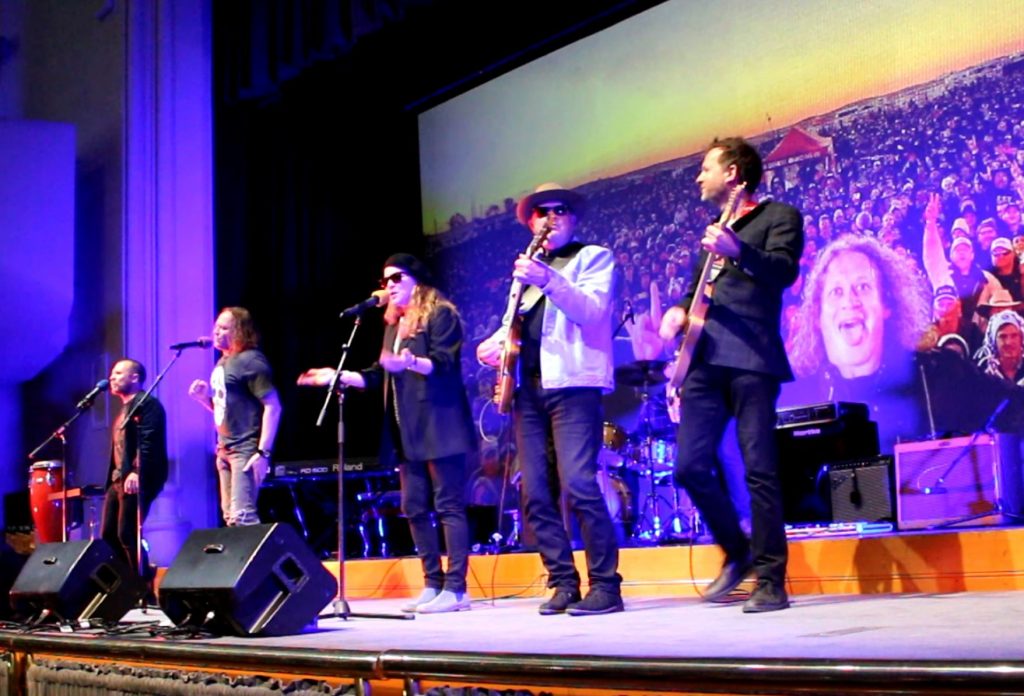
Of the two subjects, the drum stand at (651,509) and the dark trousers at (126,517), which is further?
the drum stand at (651,509)

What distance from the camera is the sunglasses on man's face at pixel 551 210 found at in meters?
4.48

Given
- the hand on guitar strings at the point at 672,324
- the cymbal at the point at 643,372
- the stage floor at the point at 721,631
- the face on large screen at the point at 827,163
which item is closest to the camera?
the stage floor at the point at 721,631

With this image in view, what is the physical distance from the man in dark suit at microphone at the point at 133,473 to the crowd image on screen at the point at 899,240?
142 inches

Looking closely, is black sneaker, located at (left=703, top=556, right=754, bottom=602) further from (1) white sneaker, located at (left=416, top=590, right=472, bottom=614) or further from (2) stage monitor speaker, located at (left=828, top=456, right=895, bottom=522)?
(2) stage monitor speaker, located at (left=828, top=456, right=895, bottom=522)

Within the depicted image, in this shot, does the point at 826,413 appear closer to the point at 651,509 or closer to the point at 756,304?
the point at 651,509

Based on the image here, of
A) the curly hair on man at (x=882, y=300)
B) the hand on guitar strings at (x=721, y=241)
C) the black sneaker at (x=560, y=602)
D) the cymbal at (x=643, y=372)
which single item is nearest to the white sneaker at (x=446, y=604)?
the black sneaker at (x=560, y=602)

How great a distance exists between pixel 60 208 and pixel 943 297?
7635 millimetres

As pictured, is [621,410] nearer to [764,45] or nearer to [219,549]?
[764,45]

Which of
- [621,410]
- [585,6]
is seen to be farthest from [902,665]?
[585,6]

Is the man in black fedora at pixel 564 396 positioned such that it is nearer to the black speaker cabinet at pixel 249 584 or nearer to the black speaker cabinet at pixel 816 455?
the black speaker cabinet at pixel 249 584

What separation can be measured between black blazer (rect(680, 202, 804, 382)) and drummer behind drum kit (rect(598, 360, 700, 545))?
3.40 metres

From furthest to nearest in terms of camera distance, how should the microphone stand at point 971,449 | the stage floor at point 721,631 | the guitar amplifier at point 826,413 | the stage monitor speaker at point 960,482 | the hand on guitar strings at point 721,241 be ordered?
the guitar amplifier at point 826,413 < the stage monitor speaker at point 960,482 < the microphone stand at point 971,449 < the hand on guitar strings at point 721,241 < the stage floor at point 721,631

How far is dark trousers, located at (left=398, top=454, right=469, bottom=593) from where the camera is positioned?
5.18 m

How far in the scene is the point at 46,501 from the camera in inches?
337
